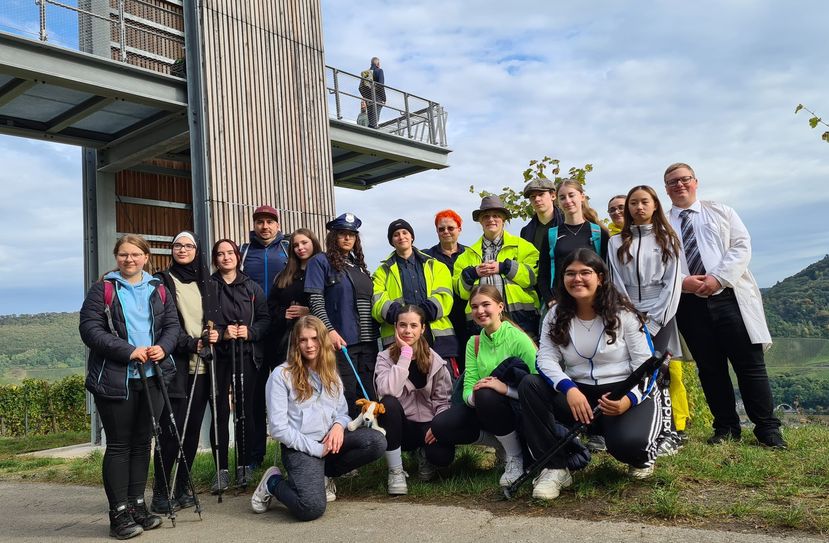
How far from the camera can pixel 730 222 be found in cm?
533

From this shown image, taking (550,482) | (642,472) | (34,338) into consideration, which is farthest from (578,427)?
(34,338)

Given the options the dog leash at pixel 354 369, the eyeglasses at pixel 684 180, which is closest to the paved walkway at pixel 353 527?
the dog leash at pixel 354 369

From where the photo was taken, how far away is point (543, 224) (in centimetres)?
611

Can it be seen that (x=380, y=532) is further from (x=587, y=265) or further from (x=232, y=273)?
(x=232, y=273)

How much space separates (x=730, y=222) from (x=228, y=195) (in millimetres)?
6933

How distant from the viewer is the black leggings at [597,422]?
4195mm

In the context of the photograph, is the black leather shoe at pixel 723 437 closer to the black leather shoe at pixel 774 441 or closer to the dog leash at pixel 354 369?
the black leather shoe at pixel 774 441

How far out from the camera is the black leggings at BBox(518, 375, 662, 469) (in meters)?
4.20

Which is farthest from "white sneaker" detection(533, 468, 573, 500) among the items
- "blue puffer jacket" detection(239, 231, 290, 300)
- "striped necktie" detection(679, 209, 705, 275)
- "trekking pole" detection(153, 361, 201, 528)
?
"blue puffer jacket" detection(239, 231, 290, 300)

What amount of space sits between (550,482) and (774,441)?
81.4 inches

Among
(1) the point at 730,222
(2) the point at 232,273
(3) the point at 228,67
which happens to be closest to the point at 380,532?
(2) the point at 232,273

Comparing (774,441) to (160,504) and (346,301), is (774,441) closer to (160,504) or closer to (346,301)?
(346,301)

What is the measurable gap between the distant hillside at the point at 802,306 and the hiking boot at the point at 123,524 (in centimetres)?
3397

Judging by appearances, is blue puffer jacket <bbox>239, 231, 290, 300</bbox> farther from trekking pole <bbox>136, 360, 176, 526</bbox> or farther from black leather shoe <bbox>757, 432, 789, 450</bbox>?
black leather shoe <bbox>757, 432, 789, 450</bbox>
